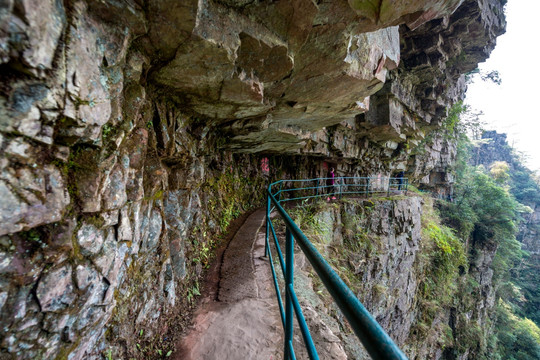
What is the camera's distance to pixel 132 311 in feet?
7.00

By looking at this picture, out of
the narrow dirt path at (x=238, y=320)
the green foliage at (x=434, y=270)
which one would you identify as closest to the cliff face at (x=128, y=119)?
the narrow dirt path at (x=238, y=320)

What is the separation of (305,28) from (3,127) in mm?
2600

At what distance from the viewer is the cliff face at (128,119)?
1.19 m

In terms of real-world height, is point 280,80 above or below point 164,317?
above

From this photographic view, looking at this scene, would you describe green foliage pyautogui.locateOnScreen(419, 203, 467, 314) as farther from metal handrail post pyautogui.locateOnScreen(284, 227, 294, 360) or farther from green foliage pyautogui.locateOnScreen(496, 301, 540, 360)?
green foliage pyautogui.locateOnScreen(496, 301, 540, 360)

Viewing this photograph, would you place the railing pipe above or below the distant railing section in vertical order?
above

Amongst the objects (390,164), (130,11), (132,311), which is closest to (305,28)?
(130,11)

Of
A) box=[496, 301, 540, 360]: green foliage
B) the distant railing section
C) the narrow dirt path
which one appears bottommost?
box=[496, 301, 540, 360]: green foliage

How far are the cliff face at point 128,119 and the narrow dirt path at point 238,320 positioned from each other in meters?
0.42

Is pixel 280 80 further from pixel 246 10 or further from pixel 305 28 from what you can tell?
pixel 246 10

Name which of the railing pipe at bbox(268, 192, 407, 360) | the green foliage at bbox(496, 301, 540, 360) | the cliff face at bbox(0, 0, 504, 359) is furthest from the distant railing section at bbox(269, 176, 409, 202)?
the green foliage at bbox(496, 301, 540, 360)

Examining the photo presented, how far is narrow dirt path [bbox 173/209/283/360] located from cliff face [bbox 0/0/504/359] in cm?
42

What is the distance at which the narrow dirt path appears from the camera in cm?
211

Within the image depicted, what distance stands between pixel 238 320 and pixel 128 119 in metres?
2.39
